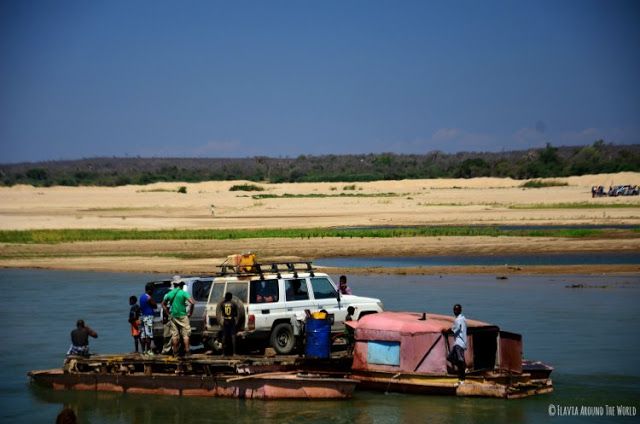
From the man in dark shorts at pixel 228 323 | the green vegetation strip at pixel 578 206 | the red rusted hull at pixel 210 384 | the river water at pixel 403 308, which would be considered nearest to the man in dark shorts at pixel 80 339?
the red rusted hull at pixel 210 384

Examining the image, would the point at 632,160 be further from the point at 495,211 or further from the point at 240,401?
the point at 240,401

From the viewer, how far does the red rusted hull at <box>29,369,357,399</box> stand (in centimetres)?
2073

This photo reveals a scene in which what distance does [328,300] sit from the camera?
22.9 metres

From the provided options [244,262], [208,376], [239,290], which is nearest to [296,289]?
[239,290]

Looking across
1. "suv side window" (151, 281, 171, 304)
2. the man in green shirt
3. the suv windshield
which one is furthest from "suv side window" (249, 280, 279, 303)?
"suv side window" (151, 281, 171, 304)

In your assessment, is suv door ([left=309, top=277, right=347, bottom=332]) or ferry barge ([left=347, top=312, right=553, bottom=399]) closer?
ferry barge ([left=347, top=312, right=553, bottom=399])

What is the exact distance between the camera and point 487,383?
20.7 metres

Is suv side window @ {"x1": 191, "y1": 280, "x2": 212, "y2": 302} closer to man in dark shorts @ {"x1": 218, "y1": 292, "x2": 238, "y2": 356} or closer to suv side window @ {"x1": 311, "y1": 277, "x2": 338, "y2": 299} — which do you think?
man in dark shorts @ {"x1": 218, "y1": 292, "x2": 238, "y2": 356}

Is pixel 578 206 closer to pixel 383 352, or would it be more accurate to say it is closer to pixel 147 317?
pixel 147 317

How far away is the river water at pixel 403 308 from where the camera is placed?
20.3 m

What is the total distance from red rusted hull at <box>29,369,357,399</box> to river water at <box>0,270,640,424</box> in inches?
6.4

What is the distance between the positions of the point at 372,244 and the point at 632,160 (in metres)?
73.8

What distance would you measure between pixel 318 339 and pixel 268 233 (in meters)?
35.7

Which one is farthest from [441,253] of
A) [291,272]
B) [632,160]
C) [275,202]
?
[632,160]
